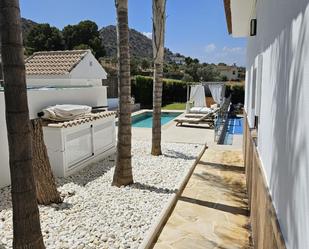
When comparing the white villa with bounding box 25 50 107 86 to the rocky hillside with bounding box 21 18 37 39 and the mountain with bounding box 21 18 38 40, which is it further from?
the rocky hillside with bounding box 21 18 37 39

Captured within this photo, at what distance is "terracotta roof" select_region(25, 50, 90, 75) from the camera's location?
18062mm

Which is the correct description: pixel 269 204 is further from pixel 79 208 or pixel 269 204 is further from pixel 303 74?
pixel 79 208

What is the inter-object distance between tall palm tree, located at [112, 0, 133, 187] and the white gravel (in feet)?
1.22

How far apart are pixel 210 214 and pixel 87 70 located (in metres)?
18.5

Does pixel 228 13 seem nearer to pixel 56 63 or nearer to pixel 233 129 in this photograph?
pixel 56 63

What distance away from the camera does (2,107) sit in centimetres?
736

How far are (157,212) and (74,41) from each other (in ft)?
199

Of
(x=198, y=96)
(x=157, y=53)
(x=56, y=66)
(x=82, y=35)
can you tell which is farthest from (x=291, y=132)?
(x=82, y=35)

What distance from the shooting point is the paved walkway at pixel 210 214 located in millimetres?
5238

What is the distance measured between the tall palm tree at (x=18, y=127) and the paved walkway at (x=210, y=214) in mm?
2069

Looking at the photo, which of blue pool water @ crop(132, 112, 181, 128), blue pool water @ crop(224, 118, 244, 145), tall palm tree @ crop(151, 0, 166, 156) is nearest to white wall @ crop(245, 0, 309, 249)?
tall palm tree @ crop(151, 0, 166, 156)

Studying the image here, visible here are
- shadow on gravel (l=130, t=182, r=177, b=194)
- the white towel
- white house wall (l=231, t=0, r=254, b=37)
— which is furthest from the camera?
the white towel

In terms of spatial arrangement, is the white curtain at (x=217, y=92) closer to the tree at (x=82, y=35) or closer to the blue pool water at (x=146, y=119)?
the blue pool water at (x=146, y=119)

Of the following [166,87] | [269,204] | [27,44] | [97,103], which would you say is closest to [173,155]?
[97,103]
